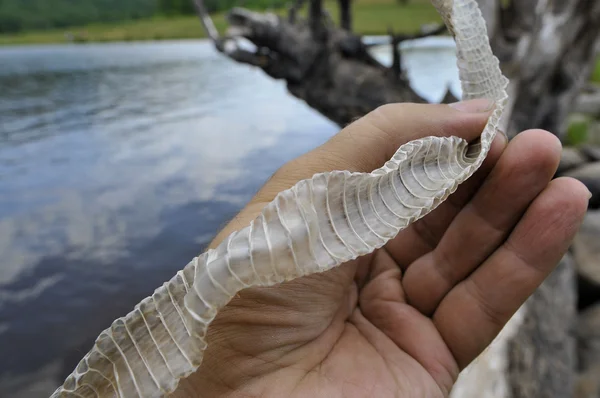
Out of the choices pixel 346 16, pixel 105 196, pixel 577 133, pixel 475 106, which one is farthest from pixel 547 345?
pixel 577 133

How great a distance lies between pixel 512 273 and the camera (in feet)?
3.02

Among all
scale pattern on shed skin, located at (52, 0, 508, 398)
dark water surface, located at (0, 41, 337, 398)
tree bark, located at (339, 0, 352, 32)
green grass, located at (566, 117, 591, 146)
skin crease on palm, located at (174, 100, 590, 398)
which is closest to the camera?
scale pattern on shed skin, located at (52, 0, 508, 398)

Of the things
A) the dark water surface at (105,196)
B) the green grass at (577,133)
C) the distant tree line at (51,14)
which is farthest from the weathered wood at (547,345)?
the distant tree line at (51,14)

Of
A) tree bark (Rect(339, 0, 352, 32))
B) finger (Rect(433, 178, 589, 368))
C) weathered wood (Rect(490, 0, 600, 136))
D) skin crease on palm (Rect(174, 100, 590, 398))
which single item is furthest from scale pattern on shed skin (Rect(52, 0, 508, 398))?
tree bark (Rect(339, 0, 352, 32))

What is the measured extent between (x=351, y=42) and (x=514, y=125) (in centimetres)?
124

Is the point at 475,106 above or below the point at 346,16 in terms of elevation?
above

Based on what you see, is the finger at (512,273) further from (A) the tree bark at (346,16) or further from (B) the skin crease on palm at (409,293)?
(A) the tree bark at (346,16)

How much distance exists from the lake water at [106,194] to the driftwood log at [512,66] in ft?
3.59

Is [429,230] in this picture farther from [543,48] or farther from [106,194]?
[106,194]

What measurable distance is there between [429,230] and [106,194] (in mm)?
3138

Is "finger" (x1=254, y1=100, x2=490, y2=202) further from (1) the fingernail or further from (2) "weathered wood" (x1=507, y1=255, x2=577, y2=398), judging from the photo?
(2) "weathered wood" (x1=507, y1=255, x2=577, y2=398)

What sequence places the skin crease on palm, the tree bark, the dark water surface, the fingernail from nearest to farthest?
the skin crease on palm
the fingernail
the dark water surface
the tree bark

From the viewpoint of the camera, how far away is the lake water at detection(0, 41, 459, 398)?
2.35 metres

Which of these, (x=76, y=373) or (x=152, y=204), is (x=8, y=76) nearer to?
(x=152, y=204)
